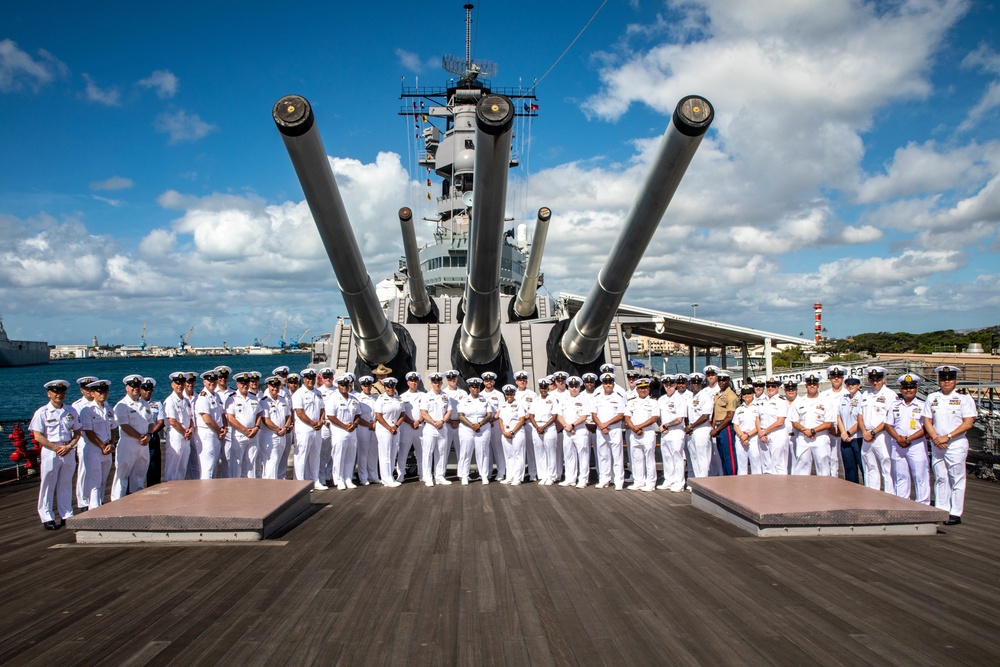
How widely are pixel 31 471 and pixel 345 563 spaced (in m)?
6.44

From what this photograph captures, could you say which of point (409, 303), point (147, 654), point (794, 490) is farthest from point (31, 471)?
point (794, 490)

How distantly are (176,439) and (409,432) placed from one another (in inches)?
92.5

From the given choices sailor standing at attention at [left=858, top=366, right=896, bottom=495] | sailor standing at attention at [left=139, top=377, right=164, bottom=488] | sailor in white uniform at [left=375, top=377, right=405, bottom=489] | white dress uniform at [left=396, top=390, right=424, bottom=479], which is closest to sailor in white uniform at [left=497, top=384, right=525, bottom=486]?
white dress uniform at [left=396, top=390, right=424, bottom=479]

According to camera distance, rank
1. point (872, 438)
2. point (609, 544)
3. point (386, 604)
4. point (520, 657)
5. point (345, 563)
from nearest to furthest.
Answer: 1. point (520, 657)
2. point (386, 604)
3. point (345, 563)
4. point (609, 544)
5. point (872, 438)

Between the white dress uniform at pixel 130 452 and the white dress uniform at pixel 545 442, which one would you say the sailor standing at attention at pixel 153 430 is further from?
the white dress uniform at pixel 545 442

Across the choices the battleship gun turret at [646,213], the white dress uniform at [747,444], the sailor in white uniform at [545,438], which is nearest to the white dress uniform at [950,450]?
the white dress uniform at [747,444]

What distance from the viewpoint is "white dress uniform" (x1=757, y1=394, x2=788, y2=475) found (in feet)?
22.2

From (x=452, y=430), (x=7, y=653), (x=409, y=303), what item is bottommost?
(x=7, y=653)

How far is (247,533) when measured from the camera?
4.74 meters

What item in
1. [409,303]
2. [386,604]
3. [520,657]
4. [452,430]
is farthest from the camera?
[409,303]

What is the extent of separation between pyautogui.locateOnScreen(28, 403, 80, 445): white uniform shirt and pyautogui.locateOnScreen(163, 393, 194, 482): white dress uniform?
36.3 inches

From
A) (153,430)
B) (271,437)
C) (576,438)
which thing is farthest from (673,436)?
(153,430)

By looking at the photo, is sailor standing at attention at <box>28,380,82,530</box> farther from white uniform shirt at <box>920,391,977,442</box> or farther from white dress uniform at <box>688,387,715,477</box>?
white uniform shirt at <box>920,391,977,442</box>

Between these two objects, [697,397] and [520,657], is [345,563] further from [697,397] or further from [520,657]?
[697,397]
